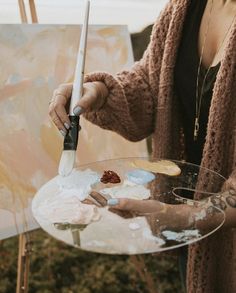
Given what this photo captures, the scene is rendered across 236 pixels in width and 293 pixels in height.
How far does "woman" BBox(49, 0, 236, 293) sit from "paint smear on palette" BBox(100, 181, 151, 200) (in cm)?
13

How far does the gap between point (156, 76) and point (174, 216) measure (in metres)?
0.37

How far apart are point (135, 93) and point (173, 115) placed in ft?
0.31

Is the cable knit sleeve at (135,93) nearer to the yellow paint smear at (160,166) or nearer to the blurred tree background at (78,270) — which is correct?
the yellow paint smear at (160,166)

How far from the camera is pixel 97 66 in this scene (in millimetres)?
1282

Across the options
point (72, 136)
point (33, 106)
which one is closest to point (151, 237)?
point (72, 136)

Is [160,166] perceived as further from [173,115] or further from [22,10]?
[22,10]

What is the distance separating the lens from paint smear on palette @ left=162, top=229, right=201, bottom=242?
1.98ft

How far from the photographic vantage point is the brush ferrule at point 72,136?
740 mm

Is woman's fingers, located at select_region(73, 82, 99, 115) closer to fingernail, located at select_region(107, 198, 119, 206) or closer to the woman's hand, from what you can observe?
the woman's hand

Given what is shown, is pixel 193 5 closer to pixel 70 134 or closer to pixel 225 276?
pixel 70 134

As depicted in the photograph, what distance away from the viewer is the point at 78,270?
169 centimetres

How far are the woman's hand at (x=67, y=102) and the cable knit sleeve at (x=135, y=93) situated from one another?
0.03 m

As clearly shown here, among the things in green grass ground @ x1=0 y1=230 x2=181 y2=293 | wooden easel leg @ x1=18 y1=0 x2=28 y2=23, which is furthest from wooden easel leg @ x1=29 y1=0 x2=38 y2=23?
green grass ground @ x1=0 y1=230 x2=181 y2=293

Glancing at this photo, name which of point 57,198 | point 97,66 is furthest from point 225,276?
point 97,66
